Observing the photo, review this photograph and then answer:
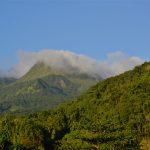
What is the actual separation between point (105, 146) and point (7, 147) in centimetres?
2195

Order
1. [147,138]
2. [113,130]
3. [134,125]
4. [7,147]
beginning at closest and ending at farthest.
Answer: [7,147], [113,130], [147,138], [134,125]

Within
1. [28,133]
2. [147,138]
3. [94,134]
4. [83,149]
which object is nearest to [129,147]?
[94,134]

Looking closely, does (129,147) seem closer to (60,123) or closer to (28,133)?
(28,133)

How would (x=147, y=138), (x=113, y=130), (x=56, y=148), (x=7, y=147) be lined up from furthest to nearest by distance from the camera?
1. (x=147, y=138)
2. (x=113, y=130)
3. (x=56, y=148)
4. (x=7, y=147)

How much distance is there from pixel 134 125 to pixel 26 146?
283 feet

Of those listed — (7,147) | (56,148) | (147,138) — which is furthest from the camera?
(147,138)

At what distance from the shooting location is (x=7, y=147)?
109562mm

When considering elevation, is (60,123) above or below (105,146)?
above

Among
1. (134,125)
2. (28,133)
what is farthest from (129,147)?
(134,125)

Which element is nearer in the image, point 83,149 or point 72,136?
point 83,149

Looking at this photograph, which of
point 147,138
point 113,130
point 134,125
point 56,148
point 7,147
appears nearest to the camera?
point 7,147

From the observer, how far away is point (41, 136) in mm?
127625

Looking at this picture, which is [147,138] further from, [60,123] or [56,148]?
[56,148]

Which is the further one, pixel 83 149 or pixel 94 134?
pixel 94 134
